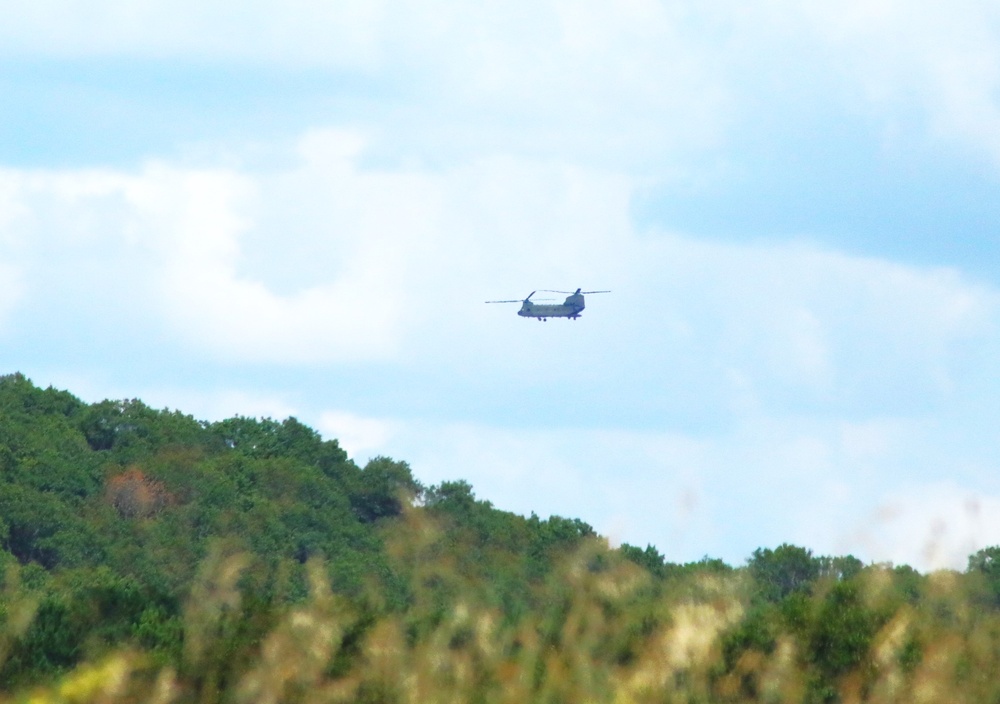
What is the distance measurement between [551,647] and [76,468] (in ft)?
225

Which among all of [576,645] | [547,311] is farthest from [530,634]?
[547,311]

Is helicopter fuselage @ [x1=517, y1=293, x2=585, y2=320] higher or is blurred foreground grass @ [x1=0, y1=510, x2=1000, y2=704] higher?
helicopter fuselage @ [x1=517, y1=293, x2=585, y2=320]

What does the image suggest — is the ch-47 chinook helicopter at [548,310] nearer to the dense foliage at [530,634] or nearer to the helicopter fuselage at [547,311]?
the helicopter fuselage at [547,311]

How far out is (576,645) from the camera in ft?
47.2

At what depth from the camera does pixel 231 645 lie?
49.5 feet

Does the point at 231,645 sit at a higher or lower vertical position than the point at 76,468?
lower

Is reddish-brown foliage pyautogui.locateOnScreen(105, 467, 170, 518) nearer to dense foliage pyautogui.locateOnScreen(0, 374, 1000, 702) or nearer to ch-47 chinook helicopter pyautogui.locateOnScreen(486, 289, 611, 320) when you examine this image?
ch-47 chinook helicopter pyautogui.locateOnScreen(486, 289, 611, 320)

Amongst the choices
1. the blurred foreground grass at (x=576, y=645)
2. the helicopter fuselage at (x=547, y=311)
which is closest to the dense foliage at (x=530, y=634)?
the blurred foreground grass at (x=576, y=645)

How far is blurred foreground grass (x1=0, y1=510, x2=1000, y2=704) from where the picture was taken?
44.5 ft

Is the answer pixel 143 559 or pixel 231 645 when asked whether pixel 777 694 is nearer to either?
pixel 231 645

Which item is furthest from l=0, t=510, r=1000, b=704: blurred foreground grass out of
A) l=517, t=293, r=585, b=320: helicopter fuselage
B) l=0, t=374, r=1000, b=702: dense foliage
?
l=517, t=293, r=585, b=320: helicopter fuselage

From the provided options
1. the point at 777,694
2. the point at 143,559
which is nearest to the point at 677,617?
the point at 777,694

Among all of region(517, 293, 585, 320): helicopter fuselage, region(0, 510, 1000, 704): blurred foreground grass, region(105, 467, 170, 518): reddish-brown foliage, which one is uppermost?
region(517, 293, 585, 320): helicopter fuselage

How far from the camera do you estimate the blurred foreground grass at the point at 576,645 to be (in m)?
13.6
